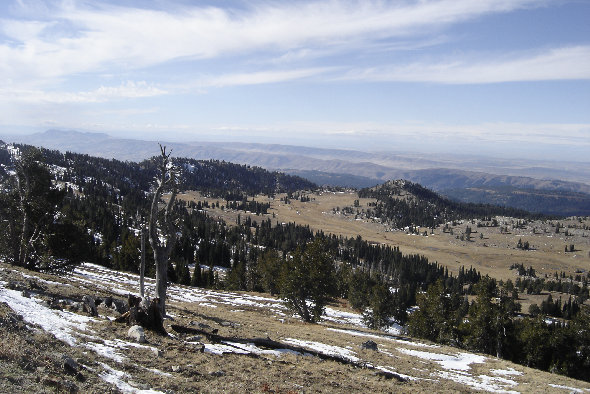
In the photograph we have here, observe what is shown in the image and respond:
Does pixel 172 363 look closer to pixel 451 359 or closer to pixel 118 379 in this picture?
pixel 118 379

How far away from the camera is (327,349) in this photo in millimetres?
25812

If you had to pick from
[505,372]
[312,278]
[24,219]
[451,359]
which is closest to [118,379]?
[451,359]

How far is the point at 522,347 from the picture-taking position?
6109cm

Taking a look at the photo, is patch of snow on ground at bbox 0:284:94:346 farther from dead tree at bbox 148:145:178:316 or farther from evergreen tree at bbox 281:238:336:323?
evergreen tree at bbox 281:238:336:323

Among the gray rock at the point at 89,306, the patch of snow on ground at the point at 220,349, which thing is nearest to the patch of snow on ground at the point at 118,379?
the patch of snow on ground at the point at 220,349

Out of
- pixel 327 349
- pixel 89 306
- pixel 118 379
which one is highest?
pixel 118 379

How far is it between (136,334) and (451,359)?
2782 centimetres

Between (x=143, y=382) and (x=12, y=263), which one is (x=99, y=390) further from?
(x=12, y=263)

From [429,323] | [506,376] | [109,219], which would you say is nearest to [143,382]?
[506,376]

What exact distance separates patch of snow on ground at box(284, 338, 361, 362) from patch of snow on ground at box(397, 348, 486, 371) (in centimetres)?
854

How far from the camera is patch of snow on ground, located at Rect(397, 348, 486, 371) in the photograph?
28908 mm

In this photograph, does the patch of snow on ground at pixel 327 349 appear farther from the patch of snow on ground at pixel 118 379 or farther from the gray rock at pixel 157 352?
the patch of snow on ground at pixel 118 379

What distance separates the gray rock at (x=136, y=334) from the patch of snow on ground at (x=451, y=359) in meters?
23.6

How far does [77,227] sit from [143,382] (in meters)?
31.8
